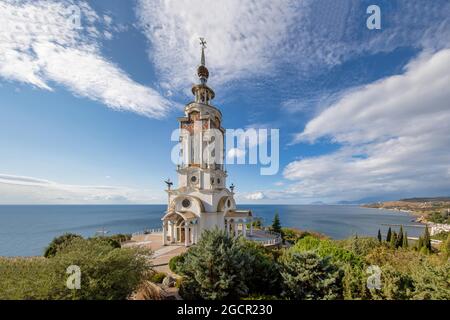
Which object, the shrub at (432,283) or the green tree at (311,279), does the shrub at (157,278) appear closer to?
the green tree at (311,279)

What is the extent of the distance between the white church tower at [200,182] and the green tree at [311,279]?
1412cm

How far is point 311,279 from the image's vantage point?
9484 millimetres

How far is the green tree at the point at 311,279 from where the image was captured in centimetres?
925

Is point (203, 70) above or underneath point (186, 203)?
above

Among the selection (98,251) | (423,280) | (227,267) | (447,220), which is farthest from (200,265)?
(447,220)

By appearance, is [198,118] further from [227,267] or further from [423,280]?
[423,280]

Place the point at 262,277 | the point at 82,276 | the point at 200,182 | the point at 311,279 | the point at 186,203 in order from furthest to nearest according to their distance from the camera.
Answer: the point at 200,182 < the point at 186,203 < the point at 262,277 < the point at 311,279 < the point at 82,276

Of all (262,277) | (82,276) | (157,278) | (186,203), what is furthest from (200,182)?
(82,276)

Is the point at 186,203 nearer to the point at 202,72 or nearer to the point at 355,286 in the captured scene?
the point at 202,72

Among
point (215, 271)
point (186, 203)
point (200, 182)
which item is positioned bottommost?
point (215, 271)

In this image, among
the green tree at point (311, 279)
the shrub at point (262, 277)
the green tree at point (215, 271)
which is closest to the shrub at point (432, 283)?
Answer: the green tree at point (311, 279)

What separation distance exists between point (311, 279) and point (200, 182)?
17209 mm

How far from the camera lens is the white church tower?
23266 millimetres
